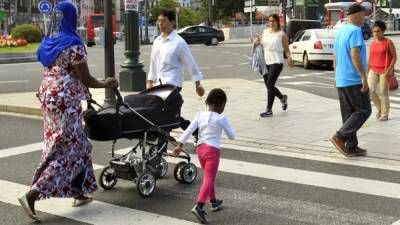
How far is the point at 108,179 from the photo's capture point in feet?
20.8

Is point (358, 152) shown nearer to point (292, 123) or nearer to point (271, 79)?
point (292, 123)

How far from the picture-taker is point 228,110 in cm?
1174

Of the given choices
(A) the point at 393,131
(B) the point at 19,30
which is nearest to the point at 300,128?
(A) the point at 393,131

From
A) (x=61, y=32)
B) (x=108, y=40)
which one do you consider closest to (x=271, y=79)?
(x=108, y=40)

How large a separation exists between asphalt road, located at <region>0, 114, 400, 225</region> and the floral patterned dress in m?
0.34

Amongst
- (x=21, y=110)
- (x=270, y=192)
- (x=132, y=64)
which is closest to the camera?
(x=270, y=192)

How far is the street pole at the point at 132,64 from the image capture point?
14.0m

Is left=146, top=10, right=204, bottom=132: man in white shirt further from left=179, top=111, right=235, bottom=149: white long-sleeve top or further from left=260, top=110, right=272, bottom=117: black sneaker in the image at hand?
left=260, top=110, right=272, bottom=117: black sneaker

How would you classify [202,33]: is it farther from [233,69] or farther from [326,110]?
[326,110]

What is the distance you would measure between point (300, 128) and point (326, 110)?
199 cm

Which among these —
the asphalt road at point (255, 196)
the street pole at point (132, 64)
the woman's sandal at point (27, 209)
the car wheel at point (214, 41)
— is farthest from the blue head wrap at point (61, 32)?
the car wheel at point (214, 41)

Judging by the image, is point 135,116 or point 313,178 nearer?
point 135,116

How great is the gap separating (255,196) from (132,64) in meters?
8.58

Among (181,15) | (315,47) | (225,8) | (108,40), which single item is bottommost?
(315,47)
